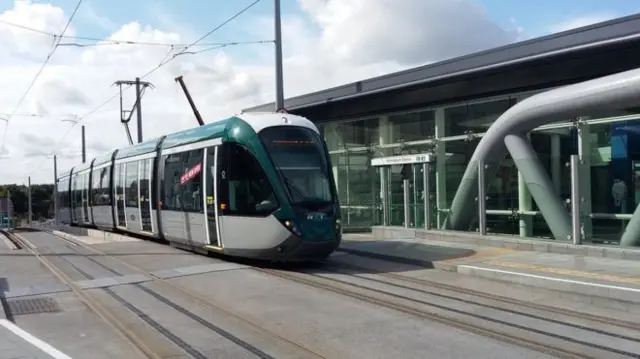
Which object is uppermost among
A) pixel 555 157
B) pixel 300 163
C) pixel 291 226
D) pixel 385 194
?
pixel 555 157

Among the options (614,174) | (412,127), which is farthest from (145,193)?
(614,174)

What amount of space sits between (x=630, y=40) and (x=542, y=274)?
24.9 ft

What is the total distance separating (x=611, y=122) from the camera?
1606cm

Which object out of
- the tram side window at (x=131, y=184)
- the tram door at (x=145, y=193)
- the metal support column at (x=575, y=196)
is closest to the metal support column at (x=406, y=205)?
the metal support column at (x=575, y=196)

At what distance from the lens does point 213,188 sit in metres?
14.0

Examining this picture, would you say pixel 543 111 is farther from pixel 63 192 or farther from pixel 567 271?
pixel 63 192

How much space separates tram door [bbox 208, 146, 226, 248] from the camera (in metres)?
13.8

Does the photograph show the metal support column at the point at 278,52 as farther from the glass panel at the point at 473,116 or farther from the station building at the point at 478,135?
the glass panel at the point at 473,116

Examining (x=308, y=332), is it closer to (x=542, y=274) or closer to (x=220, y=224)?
(x=542, y=274)

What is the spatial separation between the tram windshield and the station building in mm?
5814

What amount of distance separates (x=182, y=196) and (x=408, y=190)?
24.5 feet

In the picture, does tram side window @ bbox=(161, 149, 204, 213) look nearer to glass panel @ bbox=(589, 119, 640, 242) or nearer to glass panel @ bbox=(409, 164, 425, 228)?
glass panel @ bbox=(409, 164, 425, 228)

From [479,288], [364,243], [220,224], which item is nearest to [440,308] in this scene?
[479,288]

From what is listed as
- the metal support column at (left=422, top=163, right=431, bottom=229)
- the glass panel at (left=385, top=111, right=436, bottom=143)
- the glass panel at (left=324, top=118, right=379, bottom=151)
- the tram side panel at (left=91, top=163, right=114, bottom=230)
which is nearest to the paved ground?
the metal support column at (left=422, top=163, right=431, bottom=229)
